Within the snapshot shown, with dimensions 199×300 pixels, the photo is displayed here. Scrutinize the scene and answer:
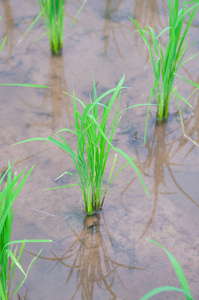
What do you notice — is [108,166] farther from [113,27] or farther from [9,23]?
[9,23]

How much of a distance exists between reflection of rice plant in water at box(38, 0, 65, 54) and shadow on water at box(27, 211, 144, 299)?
4.27ft

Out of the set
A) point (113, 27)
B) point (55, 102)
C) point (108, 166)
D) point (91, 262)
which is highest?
point (113, 27)

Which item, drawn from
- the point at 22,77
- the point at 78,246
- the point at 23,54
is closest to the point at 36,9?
the point at 23,54

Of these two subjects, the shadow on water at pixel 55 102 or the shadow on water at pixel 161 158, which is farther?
the shadow on water at pixel 55 102

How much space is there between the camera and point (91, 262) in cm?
168

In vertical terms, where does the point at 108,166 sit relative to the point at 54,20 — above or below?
below

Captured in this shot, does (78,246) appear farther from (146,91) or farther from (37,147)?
(146,91)

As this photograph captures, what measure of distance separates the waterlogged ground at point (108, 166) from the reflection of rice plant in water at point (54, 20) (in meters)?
0.08

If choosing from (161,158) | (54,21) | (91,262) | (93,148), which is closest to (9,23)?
(54,21)

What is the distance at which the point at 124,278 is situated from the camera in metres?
1.61

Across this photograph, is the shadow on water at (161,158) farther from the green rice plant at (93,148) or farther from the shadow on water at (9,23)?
the shadow on water at (9,23)

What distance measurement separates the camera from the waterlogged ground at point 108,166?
1629 millimetres

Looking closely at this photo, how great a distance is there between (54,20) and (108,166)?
1028 millimetres

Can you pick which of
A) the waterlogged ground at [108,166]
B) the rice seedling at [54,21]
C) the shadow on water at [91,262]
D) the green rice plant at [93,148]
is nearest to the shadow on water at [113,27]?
the waterlogged ground at [108,166]
